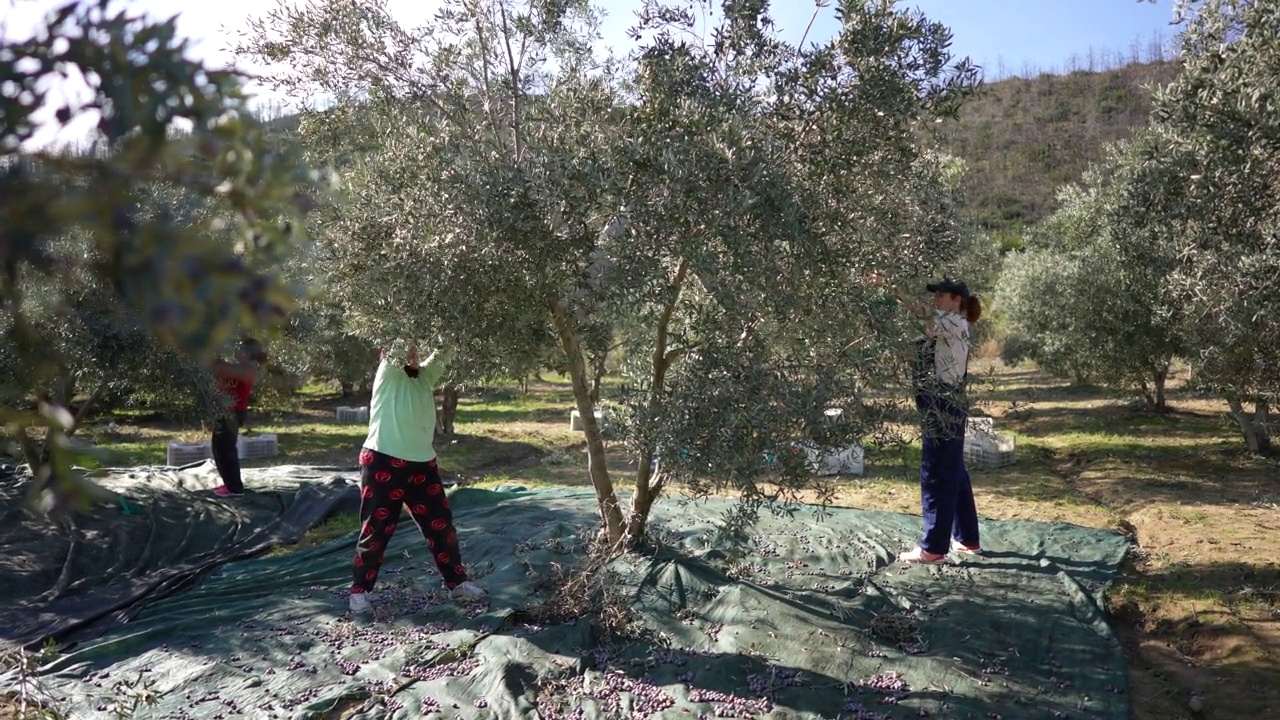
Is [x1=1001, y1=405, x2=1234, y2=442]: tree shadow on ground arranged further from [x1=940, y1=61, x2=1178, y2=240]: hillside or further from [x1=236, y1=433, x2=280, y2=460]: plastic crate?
[x1=940, y1=61, x2=1178, y2=240]: hillside

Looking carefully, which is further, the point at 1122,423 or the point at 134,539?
the point at 1122,423

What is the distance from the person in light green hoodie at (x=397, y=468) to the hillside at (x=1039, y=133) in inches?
1859

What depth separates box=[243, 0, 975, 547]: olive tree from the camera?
4.76 meters

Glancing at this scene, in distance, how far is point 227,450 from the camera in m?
9.11

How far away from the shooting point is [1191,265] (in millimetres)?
6656

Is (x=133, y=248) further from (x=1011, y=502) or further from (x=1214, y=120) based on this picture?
(x=1011, y=502)

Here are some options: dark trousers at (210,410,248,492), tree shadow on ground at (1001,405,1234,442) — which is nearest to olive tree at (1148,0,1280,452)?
dark trousers at (210,410,248,492)

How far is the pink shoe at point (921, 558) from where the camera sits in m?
7.12

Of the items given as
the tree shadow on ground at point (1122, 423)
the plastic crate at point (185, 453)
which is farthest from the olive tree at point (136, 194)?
the tree shadow on ground at point (1122, 423)

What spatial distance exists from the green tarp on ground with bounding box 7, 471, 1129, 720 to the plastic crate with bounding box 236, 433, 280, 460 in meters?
6.45

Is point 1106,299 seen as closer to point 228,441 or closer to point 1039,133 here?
point 228,441

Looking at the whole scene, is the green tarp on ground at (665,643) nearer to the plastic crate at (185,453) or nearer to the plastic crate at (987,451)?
the plastic crate at (987,451)

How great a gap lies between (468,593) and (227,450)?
4096 mm

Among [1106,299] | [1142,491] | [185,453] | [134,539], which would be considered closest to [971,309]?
[1142,491]
